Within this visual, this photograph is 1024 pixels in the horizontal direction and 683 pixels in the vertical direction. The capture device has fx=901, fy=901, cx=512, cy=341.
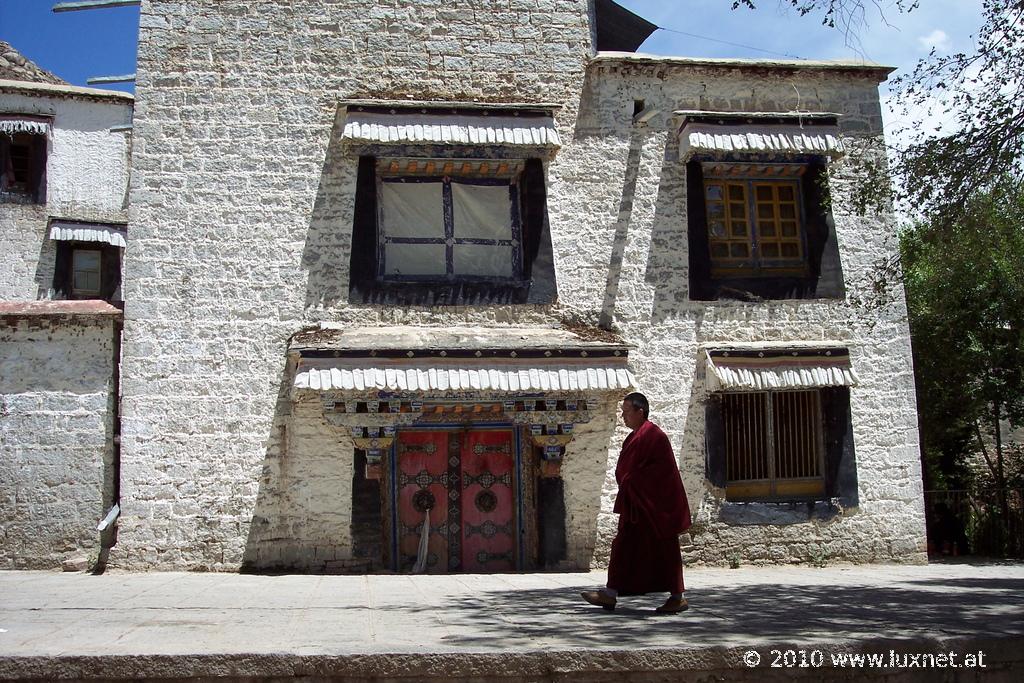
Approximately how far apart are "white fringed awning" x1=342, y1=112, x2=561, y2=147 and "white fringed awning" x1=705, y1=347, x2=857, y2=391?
Result: 309 cm

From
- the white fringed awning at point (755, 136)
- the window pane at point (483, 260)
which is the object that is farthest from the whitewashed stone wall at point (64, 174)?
the white fringed awning at point (755, 136)

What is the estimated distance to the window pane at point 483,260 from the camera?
10156 mm

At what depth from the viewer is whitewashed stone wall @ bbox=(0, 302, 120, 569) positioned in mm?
8781

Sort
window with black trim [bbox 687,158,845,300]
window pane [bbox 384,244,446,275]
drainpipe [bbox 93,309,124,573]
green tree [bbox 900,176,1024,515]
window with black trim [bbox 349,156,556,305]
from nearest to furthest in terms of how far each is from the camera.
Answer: drainpipe [bbox 93,309,124,573] → window with black trim [bbox 349,156,556,305] → window pane [bbox 384,244,446,275] → window with black trim [bbox 687,158,845,300] → green tree [bbox 900,176,1024,515]

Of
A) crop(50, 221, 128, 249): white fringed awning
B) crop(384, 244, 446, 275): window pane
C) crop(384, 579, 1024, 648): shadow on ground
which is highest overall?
crop(50, 221, 128, 249): white fringed awning

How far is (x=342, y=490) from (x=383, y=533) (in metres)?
0.64

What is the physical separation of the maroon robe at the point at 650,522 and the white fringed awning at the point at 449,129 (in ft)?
16.2

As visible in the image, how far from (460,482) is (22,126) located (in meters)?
12.0

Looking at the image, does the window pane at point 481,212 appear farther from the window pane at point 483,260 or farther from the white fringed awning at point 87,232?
the white fringed awning at point 87,232

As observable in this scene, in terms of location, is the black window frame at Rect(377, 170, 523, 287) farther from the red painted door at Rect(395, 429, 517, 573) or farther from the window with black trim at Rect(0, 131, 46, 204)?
the window with black trim at Rect(0, 131, 46, 204)

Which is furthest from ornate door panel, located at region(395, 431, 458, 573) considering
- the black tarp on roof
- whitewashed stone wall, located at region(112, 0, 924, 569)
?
the black tarp on roof

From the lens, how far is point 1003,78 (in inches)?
305

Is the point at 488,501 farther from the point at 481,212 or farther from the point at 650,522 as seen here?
the point at 650,522

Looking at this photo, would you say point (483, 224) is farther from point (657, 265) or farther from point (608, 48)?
point (608, 48)
